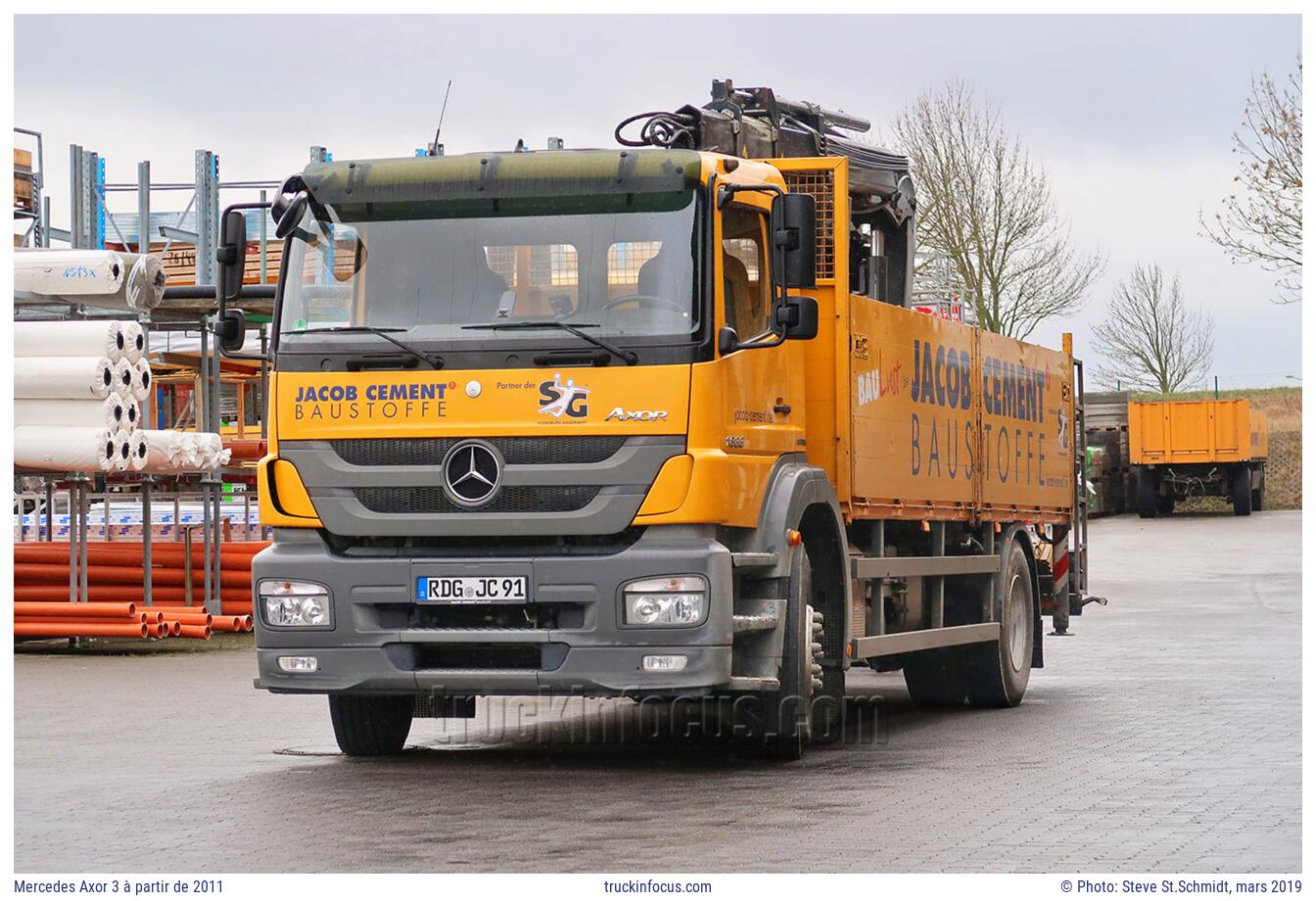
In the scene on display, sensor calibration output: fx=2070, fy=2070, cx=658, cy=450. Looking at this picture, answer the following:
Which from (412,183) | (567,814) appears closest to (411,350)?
(412,183)

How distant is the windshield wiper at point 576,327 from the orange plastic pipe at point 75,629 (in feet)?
36.4

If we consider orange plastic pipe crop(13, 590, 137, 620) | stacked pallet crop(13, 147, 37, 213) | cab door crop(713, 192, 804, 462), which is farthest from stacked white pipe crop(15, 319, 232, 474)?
cab door crop(713, 192, 804, 462)

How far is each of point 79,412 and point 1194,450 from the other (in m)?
34.2

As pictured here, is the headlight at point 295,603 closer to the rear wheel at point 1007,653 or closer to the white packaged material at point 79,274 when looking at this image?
the rear wheel at point 1007,653

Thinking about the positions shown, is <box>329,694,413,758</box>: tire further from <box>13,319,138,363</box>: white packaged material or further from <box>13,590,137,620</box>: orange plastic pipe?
<box>13,590,137,620</box>: orange plastic pipe

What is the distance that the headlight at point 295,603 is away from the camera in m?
9.94

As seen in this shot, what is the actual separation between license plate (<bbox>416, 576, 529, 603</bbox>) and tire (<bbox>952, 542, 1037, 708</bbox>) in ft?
18.3

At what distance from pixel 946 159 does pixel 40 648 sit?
3524cm

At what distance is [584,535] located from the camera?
9.76 metres

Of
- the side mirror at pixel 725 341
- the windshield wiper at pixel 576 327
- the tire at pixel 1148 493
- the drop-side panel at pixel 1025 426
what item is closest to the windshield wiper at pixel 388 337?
the windshield wiper at pixel 576 327

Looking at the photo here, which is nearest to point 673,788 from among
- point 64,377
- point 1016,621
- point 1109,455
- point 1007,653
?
point 1007,653

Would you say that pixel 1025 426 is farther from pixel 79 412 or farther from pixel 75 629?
pixel 75 629
